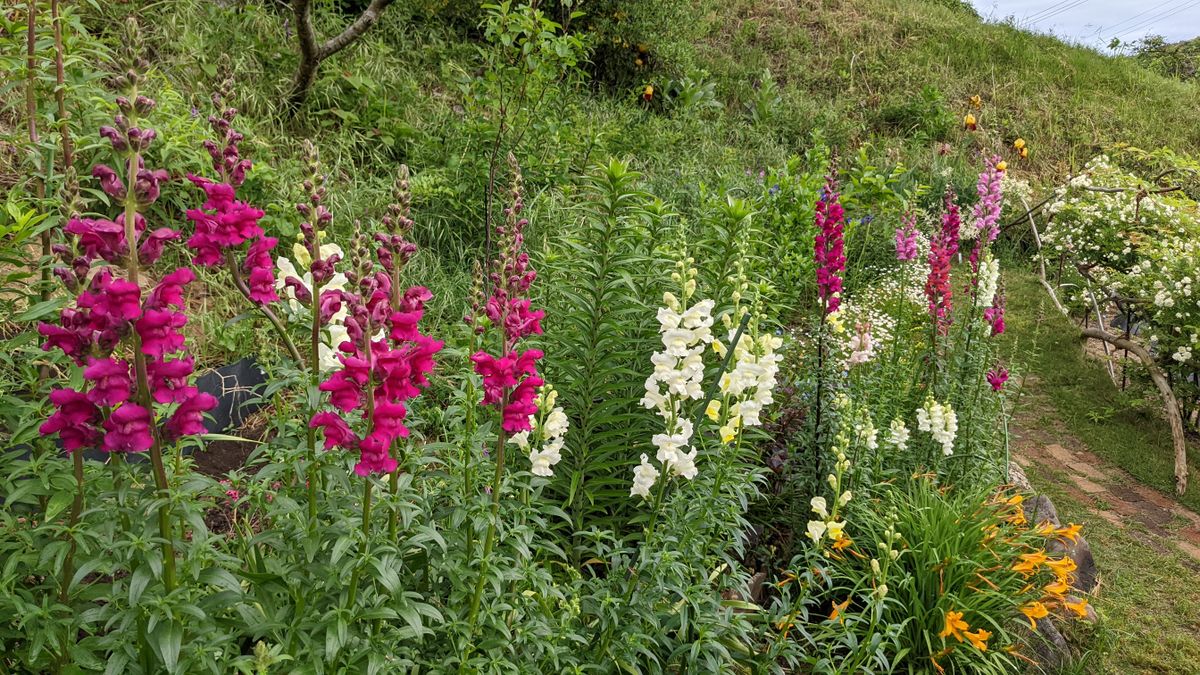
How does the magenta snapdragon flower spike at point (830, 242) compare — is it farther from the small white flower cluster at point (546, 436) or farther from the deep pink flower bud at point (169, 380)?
the deep pink flower bud at point (169, 380)

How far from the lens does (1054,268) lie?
8.06 meters

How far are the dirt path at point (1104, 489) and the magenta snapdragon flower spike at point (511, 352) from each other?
3943 mm

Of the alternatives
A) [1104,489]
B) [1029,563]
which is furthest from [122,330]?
[1104,489]

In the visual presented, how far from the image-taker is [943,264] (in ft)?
12.6

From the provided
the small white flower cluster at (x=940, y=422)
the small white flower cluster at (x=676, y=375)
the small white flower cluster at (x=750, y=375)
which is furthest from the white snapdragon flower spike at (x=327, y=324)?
the small white flower cluster at (x=940, y=422)

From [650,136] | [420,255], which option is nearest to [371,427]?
[420,255]

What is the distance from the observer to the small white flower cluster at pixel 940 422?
3426mm

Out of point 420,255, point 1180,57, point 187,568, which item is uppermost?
point 1180,57

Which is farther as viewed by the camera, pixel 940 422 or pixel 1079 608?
pixel 940 422

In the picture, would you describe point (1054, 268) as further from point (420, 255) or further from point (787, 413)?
point (420, 255)

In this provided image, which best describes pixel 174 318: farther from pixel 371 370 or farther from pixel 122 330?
pixel 371 370

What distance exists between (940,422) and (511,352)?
2272 millimetres

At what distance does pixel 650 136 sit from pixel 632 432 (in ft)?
17.8

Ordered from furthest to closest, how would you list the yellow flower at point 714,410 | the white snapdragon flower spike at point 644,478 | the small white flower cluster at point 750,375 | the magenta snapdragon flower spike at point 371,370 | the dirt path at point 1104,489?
the dirt path at point 1104,489 < the yellow flower at point 714,410 < the small white flower cluster at point 750,375 < the white snapdragon flower spike at point 644,478 < the magenta snapdragon flower spike at point 371,370
